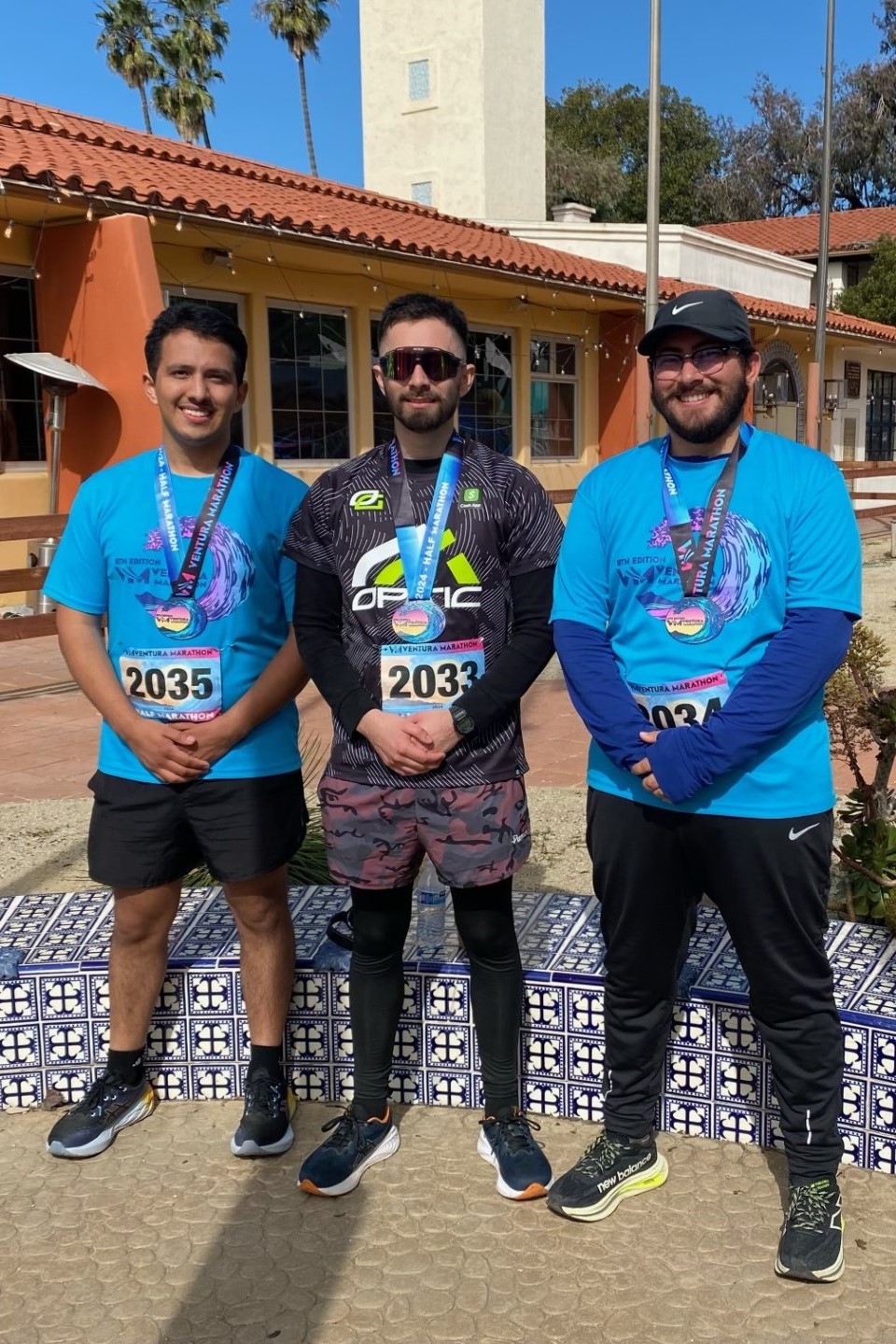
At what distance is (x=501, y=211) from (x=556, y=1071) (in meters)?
25.5

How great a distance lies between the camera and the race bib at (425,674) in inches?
97.6

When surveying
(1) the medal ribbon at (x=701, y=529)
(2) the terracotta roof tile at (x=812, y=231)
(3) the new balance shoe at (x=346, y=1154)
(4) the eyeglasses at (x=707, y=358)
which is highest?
(2) the terracotta roof tile at (x=812, y=231)

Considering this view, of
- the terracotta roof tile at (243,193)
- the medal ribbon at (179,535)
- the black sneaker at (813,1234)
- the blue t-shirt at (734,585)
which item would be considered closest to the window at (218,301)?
the terracotta roof tile at (243,193)

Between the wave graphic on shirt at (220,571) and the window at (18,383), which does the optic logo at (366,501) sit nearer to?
the wave graphic on shirt at (220,571)

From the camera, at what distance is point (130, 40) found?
116 feet

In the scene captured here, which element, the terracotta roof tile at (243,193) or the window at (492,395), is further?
the window at (492,395)

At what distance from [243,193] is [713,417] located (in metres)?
11.0

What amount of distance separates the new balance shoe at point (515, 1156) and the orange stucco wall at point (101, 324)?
838 centimetres

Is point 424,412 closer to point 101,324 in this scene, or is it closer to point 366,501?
point 366,501

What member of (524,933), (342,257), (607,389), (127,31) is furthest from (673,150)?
(524,933)

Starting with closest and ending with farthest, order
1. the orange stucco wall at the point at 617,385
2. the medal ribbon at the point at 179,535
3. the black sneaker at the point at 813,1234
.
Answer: the black sneaker at the point at 813,1234 < the medal ribbon at the point at 179,535 < the orange stucco wall at the point at 617,385

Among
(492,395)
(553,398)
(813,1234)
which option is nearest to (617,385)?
(553,398)

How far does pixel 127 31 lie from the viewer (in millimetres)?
35219

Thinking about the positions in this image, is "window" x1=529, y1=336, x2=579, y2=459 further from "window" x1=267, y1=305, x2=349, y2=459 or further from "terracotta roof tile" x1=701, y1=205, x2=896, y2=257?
"terracotta roof tile" x1=701, y1=205, x2=896, y2=257
